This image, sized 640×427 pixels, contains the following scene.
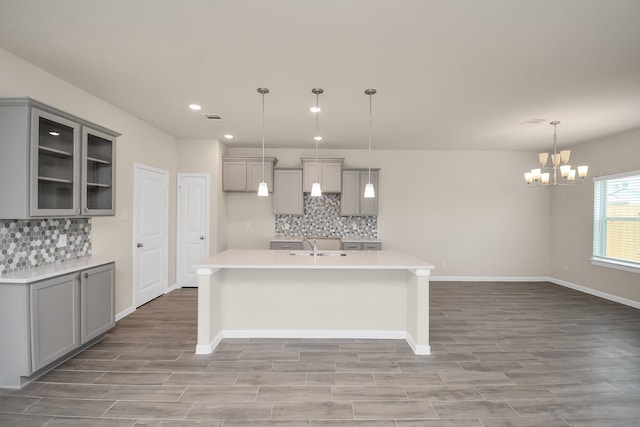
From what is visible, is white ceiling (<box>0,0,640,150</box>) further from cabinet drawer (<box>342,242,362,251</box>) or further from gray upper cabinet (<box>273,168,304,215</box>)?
cabinet drawer (<box>342,242,362,251</box>)

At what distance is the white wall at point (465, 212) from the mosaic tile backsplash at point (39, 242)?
4.42 meters

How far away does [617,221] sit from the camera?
505cm

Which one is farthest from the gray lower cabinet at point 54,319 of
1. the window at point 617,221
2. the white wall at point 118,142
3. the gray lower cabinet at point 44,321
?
the window at point 617,221

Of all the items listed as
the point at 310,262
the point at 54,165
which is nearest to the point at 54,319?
the point at 54,165

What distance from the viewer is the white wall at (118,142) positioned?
273cm

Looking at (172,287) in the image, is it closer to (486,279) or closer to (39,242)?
(39,242)

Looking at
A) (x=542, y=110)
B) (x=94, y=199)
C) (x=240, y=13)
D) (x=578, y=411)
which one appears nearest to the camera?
(x=240, y=13)

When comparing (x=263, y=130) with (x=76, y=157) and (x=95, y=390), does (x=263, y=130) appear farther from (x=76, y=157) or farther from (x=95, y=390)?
(x=95, y=390)

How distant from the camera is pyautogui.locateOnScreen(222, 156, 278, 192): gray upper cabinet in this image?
5.78 meters

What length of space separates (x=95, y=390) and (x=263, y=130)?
3.63m

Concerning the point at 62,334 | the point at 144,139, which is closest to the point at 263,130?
the point at 144,139

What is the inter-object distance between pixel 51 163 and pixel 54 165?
3 centimetres

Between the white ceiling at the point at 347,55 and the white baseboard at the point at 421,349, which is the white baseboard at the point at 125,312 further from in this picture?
the white baseboard at the point at 421,349

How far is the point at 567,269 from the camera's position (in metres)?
5.94
